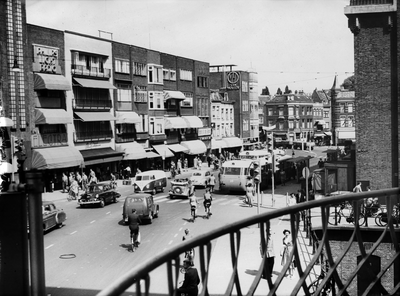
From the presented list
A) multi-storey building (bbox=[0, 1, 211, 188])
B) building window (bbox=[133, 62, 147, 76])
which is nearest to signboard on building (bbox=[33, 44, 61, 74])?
multi-storey building (bbox=[0, 1, 211, 188])

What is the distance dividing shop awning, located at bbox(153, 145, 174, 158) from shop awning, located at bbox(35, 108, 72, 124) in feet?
51.3

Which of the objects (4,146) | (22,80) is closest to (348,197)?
(4,146)

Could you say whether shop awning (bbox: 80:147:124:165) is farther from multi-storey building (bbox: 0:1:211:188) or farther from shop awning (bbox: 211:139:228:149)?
shop awning (bbox: 211:139:228:149)

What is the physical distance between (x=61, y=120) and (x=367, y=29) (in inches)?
945

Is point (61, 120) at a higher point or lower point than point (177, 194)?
higher

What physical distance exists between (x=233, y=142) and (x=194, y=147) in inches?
580

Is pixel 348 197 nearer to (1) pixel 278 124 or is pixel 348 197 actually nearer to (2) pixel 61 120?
(2) pixel 61 120

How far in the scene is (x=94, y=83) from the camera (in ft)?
159

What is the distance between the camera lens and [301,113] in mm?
115750

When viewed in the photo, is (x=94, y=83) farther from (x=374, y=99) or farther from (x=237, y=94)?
(x=237, y=94)

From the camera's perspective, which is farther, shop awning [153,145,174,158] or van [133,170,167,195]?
shop awning [153,145,174,158]

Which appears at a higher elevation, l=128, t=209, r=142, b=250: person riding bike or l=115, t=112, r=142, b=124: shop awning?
l=115, t=112, r=142, b=124: shop awning

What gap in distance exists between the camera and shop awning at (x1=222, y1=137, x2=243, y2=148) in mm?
79562

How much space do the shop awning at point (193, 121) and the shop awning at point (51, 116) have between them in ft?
77.1
